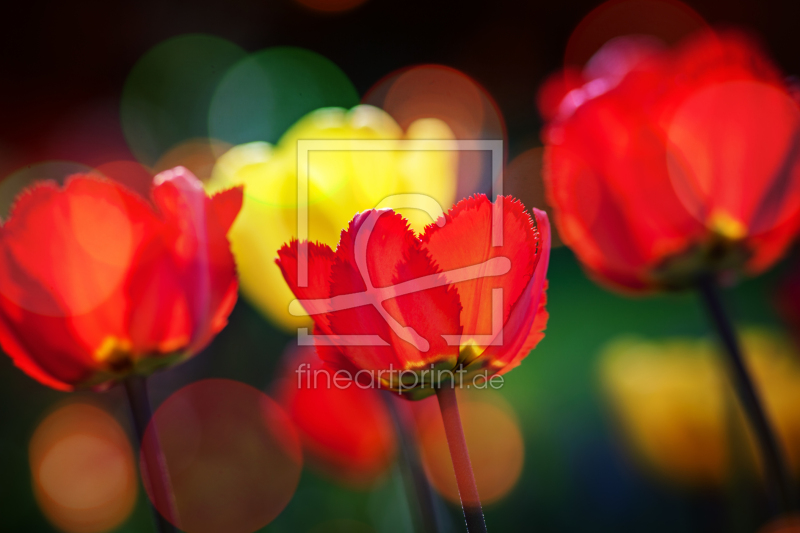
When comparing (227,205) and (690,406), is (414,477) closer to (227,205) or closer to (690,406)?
(227,205)

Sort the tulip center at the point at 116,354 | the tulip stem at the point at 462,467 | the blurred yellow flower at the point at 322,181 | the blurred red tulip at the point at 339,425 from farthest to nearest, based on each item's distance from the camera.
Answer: the blurred red tulip at the point at 339,425 → the blurred yellow flower at the point at 322,181 → the tulip center at the point at 116,354 → the tulip stem at the point at 462,467

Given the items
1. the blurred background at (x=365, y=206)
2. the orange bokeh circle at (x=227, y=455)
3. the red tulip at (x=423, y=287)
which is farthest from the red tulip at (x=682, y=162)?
the orange bokeh circle at (x=227, y=455)

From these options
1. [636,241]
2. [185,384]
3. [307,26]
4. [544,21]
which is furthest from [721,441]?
[544,21]

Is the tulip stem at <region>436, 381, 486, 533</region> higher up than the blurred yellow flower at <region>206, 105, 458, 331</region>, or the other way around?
the blurred yellow flower at <region>206, 105, 458, 331</region>

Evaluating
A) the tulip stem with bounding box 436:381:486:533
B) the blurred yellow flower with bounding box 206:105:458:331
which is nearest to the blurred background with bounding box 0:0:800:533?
the blurred yellow flower with bounding box 206:105:458:331

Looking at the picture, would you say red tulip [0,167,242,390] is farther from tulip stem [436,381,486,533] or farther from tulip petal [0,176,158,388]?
tulip stem [436,381,486,533]

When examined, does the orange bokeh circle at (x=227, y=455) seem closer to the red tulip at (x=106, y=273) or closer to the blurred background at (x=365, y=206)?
the blurred background at (x=365, y=206)

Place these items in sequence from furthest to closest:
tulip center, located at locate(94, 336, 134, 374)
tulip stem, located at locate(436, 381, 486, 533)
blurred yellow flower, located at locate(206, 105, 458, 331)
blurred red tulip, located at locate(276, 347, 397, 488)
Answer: blurred red tulip, located at locate(276, 347, 397, 488)
blurred yellow flower, located at locate(206, 105, 458, 331)
tulip center, located at locate(94, 336, 134, 374)
tulip stem, located at locate(436, 381, 486, 533)
